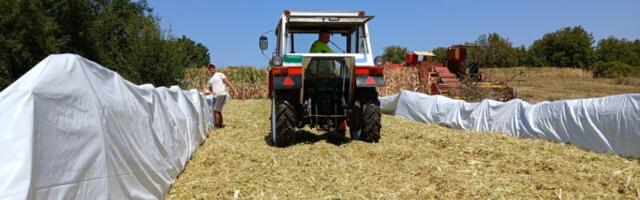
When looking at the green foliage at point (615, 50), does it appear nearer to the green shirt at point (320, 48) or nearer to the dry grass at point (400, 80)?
the dry grass at point (400, 80)

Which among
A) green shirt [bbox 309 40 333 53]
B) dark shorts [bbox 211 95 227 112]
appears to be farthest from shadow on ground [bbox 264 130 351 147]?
dark shorts [bbox 211 95 227 112]

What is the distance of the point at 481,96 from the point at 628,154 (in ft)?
30.4

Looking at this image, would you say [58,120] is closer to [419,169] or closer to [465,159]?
[419,169]

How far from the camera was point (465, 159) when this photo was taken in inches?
260

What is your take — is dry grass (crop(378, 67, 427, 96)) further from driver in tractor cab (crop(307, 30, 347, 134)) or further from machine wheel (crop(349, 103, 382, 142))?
machine wheel (crop(349, 103, 382, 142))

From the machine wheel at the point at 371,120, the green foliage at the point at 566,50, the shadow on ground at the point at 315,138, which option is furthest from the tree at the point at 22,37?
the green foliage at the point at 566,50

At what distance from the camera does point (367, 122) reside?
25.4 ft

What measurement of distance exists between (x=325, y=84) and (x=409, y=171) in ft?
8.31

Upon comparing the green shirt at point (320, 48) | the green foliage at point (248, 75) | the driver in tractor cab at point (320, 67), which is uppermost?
the green shirt at point (320, 48)

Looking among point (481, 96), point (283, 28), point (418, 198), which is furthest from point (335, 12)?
point (481, 96)

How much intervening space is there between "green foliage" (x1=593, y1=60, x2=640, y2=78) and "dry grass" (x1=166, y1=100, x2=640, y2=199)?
45569 mm

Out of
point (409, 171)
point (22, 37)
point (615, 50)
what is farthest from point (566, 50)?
point (409, 171)

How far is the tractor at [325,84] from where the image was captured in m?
7.53

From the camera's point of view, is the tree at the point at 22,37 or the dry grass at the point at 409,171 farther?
the tree at the point at 22,37
